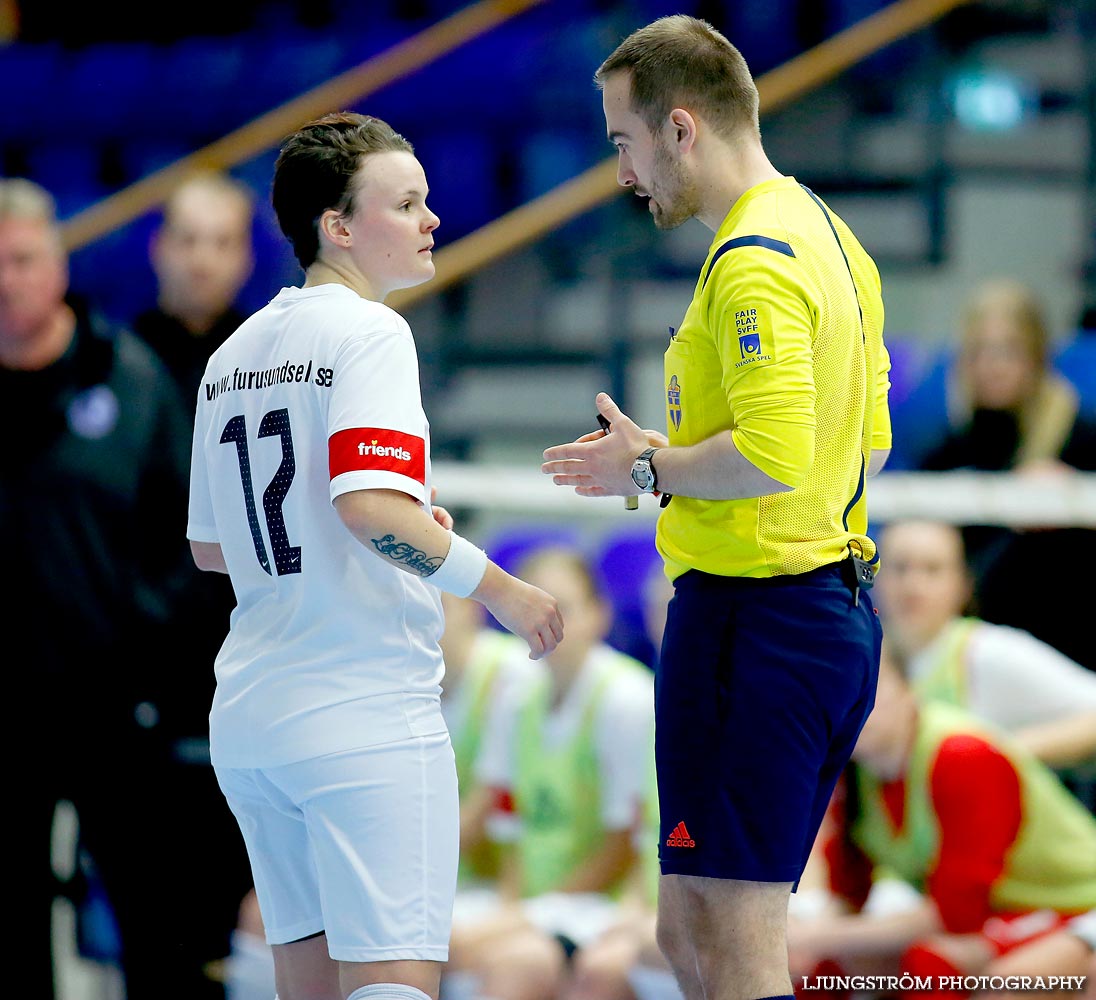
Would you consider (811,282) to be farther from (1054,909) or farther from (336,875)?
(1054,909)

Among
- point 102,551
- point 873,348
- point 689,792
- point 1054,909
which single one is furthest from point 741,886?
point 102,551

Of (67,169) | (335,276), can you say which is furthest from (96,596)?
(67,169)

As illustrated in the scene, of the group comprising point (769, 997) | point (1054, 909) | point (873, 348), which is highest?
point (873, 348)

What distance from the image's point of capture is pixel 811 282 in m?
2.48

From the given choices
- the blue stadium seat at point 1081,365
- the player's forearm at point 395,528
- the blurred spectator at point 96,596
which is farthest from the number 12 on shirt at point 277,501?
the blue stadium seat at point 1081,365

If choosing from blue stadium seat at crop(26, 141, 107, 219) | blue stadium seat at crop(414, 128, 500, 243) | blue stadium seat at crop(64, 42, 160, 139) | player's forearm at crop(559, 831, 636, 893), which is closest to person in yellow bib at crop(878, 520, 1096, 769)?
player's forearm at crop(559, 831, 636, 893)

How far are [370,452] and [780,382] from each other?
62 cm

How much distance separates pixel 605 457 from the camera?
261cm

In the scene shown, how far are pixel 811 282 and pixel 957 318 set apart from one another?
13.7 feet

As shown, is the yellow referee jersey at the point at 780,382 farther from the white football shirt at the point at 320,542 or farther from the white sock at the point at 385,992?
the white sock at the point at 385,992

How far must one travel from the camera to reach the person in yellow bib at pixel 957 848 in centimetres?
395

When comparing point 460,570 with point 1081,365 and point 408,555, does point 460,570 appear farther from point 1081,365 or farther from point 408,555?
point 1081,365

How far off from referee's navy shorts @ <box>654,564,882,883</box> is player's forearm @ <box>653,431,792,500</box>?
0.59 ft

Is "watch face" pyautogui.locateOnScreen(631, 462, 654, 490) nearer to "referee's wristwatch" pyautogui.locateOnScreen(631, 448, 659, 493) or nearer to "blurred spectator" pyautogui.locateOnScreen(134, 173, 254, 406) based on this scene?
"referee's wristwatch" pyautogui.locateOnScreen(631, 448, 659, 493)
